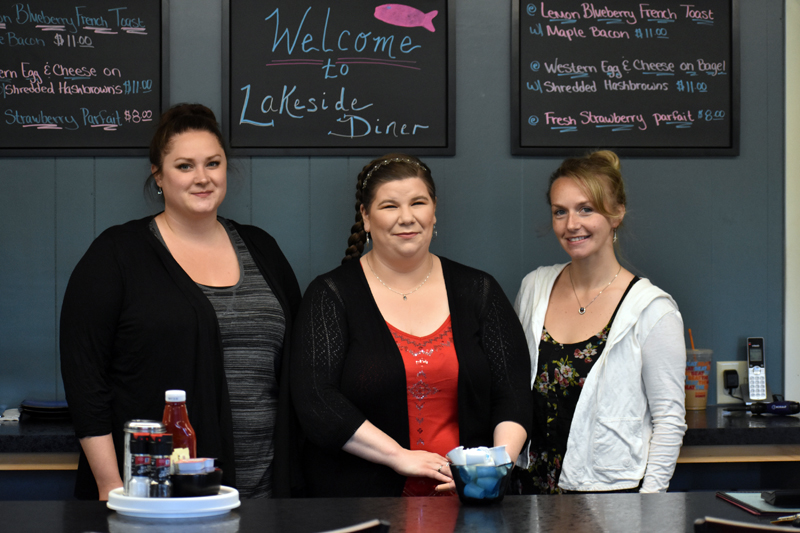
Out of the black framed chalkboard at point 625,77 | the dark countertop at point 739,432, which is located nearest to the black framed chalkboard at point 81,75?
the black framed chalkboard at point 625,77

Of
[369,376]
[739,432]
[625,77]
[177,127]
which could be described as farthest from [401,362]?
[625,77]

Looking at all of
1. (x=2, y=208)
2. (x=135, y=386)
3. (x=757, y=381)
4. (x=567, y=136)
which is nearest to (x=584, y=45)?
(x=567, y=136)

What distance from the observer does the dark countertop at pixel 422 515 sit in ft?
3.95

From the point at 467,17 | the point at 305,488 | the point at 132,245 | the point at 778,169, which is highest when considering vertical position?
the point at 467,17

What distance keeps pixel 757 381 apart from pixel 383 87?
1620 millimetres

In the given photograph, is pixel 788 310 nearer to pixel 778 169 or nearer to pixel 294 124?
pixel 778 169

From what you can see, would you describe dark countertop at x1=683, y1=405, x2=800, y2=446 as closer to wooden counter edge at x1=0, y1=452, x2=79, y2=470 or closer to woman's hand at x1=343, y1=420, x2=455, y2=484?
woman's hand at x1=343, y1=420, x2=455, y2=484

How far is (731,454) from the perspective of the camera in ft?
7.48

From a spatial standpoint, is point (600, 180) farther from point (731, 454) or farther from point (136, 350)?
point (136, 350)

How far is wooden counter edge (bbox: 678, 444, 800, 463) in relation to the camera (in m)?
2.28

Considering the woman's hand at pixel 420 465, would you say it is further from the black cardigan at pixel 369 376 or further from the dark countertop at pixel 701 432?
the dark countertop at pixel 701 432

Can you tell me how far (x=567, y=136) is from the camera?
261cm

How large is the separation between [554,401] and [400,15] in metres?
1.39

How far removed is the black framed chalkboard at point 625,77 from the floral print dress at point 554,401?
77 cm
